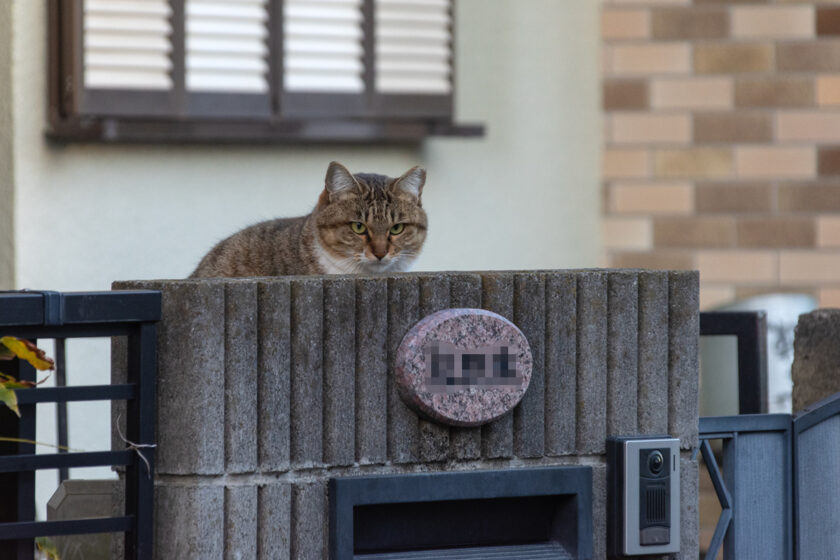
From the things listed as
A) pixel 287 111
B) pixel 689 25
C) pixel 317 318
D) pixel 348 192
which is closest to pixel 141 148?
pixel 287 111

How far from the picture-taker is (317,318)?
217cm

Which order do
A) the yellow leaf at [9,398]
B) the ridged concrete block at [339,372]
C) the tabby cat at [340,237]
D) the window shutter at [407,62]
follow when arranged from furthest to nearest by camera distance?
the window shutter at [407,62] → the tabby cat at [340,237] → the ridged concrete block at [339,372] → the yellow leaf at [9,398]

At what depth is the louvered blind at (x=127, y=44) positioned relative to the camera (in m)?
4.48

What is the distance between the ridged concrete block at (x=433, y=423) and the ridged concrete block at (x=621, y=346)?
1.09 feet

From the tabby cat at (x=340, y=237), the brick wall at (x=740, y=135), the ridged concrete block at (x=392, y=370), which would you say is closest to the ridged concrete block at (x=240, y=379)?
the ridged concrete block at (x=392, y=370)

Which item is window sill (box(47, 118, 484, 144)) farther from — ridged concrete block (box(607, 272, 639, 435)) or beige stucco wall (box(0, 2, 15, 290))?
ridged concrete block (box(607, 272, 639, 435))

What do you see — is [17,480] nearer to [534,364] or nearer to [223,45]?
[534,364]

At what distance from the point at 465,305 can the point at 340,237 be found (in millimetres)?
1239

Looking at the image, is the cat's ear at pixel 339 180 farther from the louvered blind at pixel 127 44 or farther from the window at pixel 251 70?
the louvered blind at pixel 127 44

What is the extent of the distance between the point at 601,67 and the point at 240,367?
11.2ft

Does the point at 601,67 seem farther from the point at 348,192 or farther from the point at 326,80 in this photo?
the point at 348,192

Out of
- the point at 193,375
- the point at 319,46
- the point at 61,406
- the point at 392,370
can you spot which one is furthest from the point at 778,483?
the point at 319,46

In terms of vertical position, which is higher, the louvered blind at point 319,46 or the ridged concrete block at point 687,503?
the louvered blind at point 319,46

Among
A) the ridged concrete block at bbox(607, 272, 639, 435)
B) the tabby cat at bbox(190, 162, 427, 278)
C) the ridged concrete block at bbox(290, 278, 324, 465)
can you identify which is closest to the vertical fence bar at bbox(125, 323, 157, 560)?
the ridged concrete block at bbox(290, 278, 324, 465)
